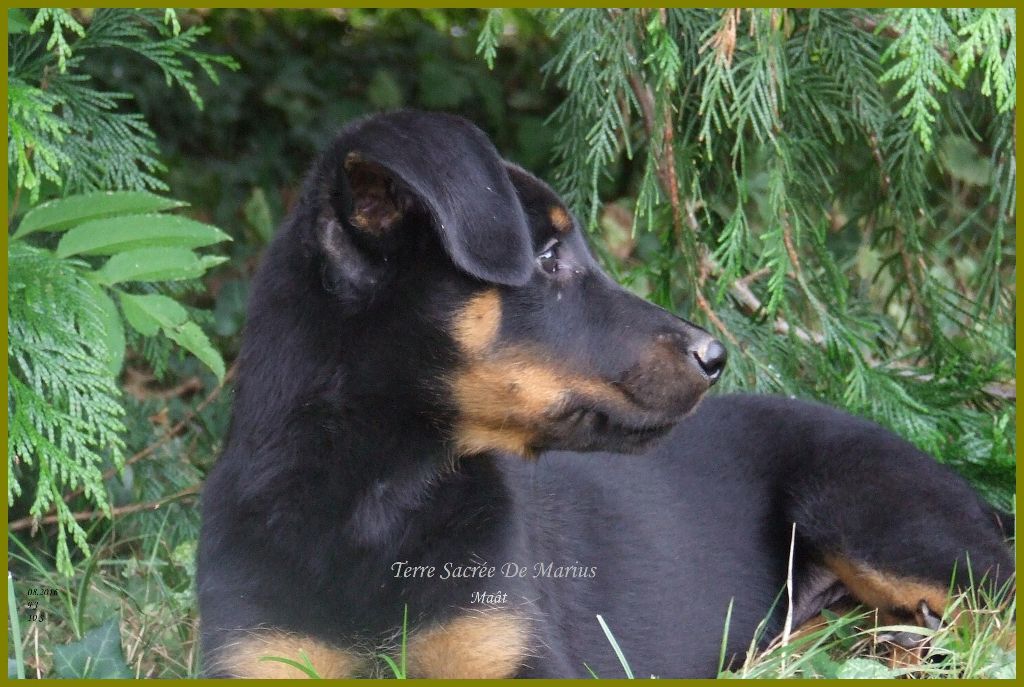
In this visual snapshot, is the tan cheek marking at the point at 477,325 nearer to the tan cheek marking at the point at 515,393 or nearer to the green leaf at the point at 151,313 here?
the tan cheek marking at the point at 515,393

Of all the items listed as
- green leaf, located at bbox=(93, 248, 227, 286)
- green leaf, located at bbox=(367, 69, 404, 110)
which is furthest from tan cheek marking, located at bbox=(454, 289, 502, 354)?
green leaf, located at bbox=(367, 69, 404, 110)

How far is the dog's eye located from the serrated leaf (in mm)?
1381

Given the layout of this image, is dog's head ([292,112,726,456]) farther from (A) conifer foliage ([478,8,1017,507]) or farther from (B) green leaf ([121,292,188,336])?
(A) conifer foliage ([478,8,1017,507])

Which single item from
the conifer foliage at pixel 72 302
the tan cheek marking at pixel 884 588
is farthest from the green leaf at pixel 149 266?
the tan cheek marking at pixel 884 588

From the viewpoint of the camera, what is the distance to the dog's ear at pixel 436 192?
2803mm

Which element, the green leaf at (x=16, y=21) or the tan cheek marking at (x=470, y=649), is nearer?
the tan cheek marking at (x=470, y=649)

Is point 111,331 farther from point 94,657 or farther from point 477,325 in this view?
point 477,325

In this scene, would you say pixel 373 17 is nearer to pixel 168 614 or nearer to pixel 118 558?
pixel 118 558

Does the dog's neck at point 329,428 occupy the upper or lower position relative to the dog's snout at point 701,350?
lower

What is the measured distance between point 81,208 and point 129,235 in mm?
175

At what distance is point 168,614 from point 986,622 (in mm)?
2679

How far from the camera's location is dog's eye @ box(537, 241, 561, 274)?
319 centimetres

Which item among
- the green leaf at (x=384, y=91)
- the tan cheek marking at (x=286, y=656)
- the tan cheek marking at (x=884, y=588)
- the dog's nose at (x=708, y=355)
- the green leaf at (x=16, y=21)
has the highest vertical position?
the green leaf at (x=16, y=21)

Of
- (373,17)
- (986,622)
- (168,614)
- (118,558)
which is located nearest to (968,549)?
(986,622)
